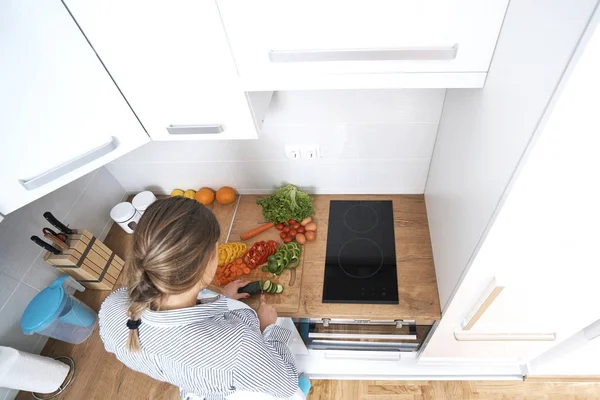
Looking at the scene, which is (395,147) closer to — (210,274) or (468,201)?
(468,201)

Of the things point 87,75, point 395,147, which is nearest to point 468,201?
point 395,147

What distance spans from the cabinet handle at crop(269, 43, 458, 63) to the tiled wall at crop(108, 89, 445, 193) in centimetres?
41

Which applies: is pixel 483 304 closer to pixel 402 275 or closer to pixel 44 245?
pixel 402 275

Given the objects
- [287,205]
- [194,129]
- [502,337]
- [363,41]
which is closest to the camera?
[363,41]

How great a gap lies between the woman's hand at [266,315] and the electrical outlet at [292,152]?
0.56m

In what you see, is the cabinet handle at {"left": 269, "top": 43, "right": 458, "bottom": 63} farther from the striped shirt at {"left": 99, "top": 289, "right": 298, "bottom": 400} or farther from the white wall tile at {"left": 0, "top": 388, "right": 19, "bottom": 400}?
the white wall tile at {"left": 0, "top": 388, "right": 19, "bottom": 400}

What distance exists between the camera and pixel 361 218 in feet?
4.73

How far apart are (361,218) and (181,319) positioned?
81cm

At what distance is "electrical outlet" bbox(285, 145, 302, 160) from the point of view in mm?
1340

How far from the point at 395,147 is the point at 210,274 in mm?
786

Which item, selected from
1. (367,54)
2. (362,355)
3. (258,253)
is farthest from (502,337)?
(367,54)

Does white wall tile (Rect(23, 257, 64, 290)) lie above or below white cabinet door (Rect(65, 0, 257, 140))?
below

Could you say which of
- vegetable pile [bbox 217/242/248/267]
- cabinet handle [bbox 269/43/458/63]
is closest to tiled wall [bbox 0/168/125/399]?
vegetable pile [bbox 217/242/248/267]

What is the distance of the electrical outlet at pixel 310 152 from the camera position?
4.38ft
